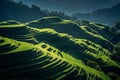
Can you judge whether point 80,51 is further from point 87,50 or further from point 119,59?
point 119,59

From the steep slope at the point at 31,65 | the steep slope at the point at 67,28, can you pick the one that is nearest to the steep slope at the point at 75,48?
the steep slope at the point at 31,65

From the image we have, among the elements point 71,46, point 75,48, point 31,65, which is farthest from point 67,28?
point 31,65

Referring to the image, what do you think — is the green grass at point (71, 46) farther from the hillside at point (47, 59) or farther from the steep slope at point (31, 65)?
the steep slope at point (31, 65)

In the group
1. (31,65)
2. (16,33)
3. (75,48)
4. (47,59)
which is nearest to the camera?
(31,65)

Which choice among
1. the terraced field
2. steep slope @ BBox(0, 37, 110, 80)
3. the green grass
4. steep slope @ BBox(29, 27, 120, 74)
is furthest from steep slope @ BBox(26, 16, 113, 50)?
steep slope @ BBox(0, 37, 110, 80)

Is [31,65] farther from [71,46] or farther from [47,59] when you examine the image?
[71,46]

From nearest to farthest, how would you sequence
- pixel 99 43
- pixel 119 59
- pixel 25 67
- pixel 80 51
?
pixel 25 67, pixel 80 51, pixel 119 59, pixel 99 43

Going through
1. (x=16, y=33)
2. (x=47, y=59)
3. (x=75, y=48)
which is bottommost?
(x=75, y=48)

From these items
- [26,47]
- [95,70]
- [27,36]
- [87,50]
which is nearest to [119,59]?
[87,50]
